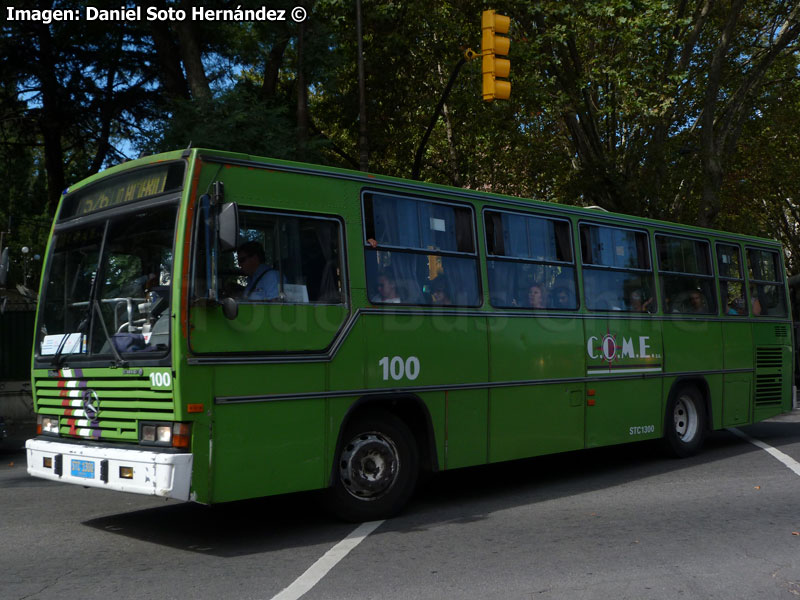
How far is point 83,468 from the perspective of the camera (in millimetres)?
6965

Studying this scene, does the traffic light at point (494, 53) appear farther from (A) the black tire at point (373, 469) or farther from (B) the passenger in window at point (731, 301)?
(A) the black tire at point (373, 469)

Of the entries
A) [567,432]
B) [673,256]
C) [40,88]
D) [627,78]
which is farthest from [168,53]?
[567,432]

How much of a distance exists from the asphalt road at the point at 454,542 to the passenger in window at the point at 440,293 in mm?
1900

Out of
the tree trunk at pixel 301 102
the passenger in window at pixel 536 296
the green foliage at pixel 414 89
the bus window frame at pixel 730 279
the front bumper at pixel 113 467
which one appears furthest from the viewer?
the green foliage at pixel 414 89

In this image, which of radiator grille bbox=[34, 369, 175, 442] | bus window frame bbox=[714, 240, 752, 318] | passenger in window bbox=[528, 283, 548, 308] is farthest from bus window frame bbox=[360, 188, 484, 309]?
bus window frame bbox=[714, 240, 752, 318]

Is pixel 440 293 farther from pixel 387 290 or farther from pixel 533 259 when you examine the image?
pixel 533 259

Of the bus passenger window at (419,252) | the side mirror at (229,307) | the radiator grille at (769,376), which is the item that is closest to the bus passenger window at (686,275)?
the radiator grille at (769,376)

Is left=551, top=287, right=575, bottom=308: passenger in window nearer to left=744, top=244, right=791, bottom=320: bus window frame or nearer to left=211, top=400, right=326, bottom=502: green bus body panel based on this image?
left=211, top=400, right=326, bottom=502: green bus body panel

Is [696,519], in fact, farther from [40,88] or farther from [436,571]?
[40,88]

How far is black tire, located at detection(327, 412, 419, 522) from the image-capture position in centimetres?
751

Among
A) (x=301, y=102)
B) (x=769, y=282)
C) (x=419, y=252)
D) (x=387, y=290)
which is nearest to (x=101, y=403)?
(x=387, y=290)

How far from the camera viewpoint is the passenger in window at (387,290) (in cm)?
783

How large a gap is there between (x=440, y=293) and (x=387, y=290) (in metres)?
0.68

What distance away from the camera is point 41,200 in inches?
1109
